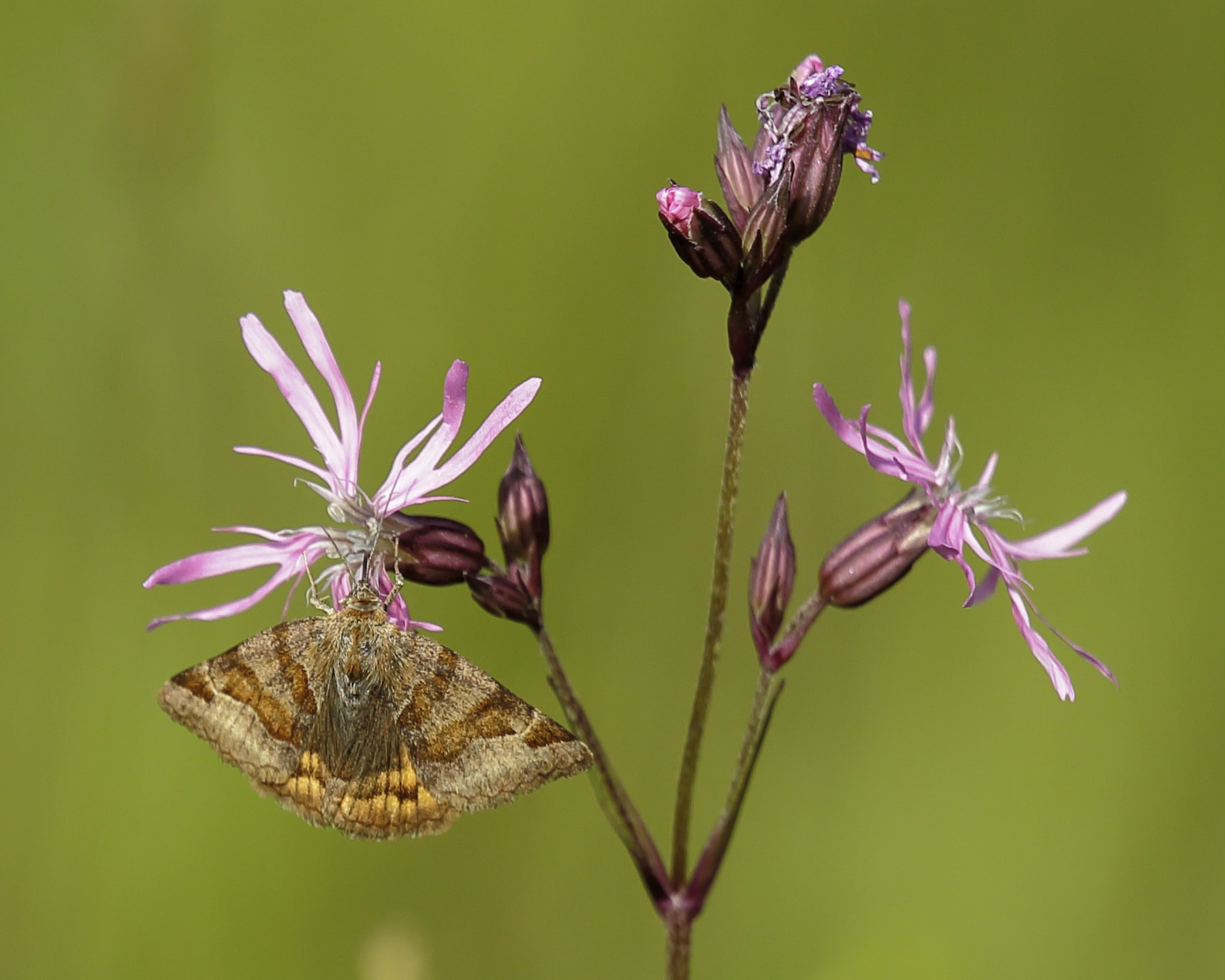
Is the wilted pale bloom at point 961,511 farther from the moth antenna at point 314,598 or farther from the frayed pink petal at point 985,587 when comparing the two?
the moth antenna at point 314,598

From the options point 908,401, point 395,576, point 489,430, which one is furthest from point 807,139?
point 395,576

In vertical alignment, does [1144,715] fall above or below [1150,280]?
below

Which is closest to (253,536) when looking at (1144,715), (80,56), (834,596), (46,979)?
(46,979)

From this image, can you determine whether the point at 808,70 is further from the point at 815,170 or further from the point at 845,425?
the point at 845,425

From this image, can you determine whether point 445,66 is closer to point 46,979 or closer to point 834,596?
point 834,596

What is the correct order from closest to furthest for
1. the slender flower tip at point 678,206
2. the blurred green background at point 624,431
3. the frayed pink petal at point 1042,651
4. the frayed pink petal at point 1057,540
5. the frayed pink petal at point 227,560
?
1. the slender flower tip at point 678,206
2. the frayed pink petal at point 1042,651
3. the frayed pink petal at point 227,560
4. the frayed pink petal at point 1057,540
5. the blurred green background at point 624,431

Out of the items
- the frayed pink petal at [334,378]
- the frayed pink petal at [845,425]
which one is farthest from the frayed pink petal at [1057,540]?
the frayed pink petal at [334,378]
